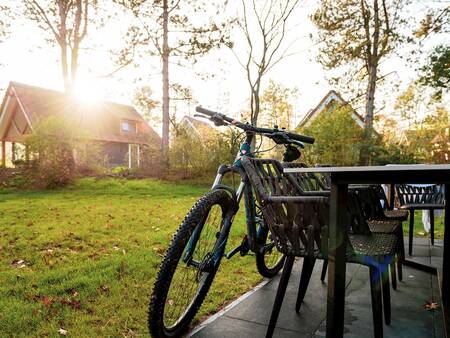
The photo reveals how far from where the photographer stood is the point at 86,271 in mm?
2848

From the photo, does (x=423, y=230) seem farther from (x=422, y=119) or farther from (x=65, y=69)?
(x=422, y=119)

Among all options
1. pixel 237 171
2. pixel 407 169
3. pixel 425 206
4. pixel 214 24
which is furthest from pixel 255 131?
pixel 214 24

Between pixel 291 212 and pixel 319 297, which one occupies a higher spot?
pixel 291 212

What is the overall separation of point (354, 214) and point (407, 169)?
2.54 ft

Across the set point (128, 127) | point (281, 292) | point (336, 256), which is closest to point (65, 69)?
point (128, 127)

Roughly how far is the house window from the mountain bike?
76.1ft

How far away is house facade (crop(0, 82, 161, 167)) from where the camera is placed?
1984 centimetres

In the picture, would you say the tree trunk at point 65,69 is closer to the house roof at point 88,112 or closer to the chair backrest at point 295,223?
the house roof at point 88,112

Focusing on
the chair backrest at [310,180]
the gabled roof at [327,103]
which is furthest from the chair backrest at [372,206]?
the gabled roof at [327,103]

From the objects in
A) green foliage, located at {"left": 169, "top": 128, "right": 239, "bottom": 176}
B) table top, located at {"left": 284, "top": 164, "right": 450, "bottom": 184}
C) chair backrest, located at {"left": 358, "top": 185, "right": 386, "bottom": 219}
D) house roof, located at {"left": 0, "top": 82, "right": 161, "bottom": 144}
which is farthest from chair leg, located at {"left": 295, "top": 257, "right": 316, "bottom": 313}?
house roof, located at {"left": 0, "top": 82, "right": 161, "bottom": 144}

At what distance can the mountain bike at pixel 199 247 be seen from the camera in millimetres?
1626

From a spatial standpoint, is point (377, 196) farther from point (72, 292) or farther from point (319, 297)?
point (72, 292)

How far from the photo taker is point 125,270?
9.38 feet

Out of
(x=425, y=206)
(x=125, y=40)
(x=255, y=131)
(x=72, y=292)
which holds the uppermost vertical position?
(x=125, y=40)
